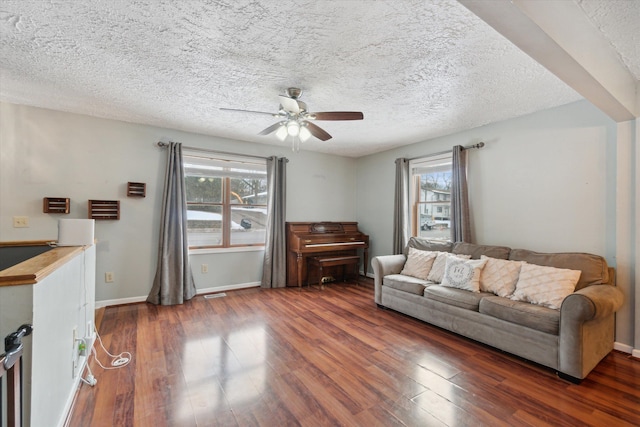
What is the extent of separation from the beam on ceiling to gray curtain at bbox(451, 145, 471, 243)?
153 centimetres

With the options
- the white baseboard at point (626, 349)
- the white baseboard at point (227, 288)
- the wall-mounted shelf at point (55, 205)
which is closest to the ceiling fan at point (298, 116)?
the wall-mounted shelf at point (55, 205)

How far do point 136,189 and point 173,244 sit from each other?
88 cm

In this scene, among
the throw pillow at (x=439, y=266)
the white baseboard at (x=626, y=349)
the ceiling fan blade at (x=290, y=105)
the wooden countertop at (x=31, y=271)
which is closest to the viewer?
the wooden countertop at (x=31, y=271)

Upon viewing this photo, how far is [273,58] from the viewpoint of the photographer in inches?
84.0

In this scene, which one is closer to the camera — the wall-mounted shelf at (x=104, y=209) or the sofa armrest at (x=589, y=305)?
the sofa armrest at (x=589, y=305)

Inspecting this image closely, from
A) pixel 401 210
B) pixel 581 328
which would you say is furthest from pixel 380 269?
pixel 581 328

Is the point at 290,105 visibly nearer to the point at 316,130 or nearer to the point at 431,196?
the point at 316,130

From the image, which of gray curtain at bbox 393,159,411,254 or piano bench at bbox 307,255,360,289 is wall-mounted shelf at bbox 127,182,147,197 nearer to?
piano bench at bbox 307,255,360,289

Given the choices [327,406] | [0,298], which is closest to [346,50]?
[0,298]

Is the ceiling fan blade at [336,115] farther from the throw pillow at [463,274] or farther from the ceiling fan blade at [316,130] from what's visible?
the throw pillow at [463,274]

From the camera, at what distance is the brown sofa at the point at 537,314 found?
2.06 metres

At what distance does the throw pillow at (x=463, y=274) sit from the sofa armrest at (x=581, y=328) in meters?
0.82

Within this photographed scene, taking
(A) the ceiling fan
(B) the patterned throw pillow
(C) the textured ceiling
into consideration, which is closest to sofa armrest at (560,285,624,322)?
(B) the patterned throw pillow

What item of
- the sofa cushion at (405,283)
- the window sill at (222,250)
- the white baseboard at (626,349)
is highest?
the window sill at (222,250)
